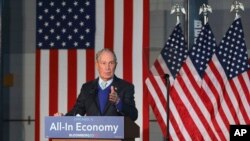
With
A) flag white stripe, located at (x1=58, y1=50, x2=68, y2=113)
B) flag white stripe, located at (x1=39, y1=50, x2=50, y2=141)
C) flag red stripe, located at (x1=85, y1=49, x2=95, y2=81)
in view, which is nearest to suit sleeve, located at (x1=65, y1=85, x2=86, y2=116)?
flag red stripe, located at (x1=85, y1=49, x2=95, y2=81)

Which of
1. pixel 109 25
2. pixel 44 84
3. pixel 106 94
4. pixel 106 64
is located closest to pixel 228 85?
pixel 109 25

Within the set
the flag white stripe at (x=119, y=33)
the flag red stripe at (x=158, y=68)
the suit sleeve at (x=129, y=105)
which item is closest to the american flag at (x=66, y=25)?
the flag white stripe at (x=119, y=33)

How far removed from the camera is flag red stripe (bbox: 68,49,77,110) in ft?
34.0

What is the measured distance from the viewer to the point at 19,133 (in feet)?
35.2

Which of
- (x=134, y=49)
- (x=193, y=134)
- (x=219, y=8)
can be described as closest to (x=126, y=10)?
(x=134, y=49)

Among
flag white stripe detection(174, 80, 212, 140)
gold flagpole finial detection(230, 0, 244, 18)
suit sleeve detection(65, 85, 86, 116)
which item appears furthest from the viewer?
gold flagpole finial detection(230, 0, 244, 18)

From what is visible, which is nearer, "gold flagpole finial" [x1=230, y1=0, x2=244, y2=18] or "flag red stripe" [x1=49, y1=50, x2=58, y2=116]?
"gold flagpole finial" [x1=230, y1=0, x2=244, y2=18]

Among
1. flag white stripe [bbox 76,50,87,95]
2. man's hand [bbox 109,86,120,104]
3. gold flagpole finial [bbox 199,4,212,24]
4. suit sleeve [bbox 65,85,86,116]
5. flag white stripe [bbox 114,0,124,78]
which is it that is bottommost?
suit sleeve [bbox 65,85,86,116]

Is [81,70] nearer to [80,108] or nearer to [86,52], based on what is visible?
[86,52]

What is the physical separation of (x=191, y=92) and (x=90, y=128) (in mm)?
4083

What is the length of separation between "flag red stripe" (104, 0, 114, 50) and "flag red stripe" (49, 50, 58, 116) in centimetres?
79

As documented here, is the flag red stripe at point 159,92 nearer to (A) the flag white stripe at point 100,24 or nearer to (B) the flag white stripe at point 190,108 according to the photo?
(B) the flag white stripe at point 190,108

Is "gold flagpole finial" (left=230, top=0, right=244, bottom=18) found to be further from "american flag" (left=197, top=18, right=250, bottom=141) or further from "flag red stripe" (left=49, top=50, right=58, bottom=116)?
"flag red stripe" (left=49, top=50, right=58, bottom=116)

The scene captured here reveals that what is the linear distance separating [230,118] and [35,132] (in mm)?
2943
